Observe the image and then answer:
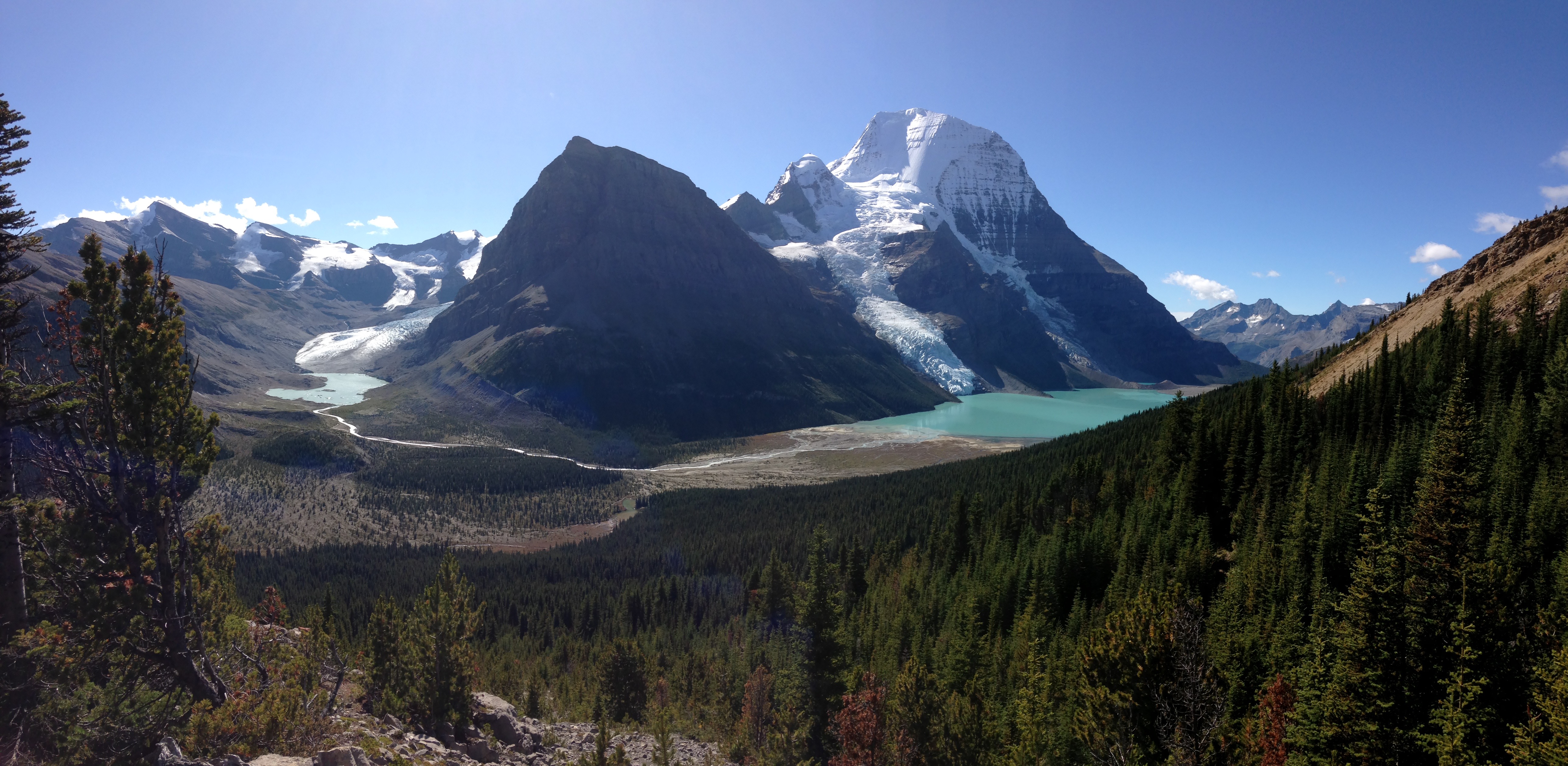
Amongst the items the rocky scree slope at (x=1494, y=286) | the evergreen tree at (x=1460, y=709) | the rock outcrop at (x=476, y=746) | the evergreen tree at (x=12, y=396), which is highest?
the rocky scree slope at (x=1494, y=286)

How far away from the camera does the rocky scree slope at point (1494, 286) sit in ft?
163

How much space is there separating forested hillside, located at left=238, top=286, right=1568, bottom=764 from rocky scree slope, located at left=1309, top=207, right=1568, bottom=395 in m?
2.61

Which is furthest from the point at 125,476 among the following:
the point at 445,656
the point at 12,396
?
the point at 445,656

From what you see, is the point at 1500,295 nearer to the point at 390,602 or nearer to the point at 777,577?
the point at 777,577

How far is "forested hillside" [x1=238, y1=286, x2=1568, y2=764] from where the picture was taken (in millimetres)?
20922

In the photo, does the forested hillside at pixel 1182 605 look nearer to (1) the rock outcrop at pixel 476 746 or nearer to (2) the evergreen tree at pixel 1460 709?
(2) the evergreen tree at pixel 1460 709

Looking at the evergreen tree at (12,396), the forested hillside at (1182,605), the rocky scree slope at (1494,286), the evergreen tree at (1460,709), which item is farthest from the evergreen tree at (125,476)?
the rocky scree slope at (1494,286)

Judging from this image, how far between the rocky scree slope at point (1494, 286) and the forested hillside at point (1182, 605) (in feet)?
8.58

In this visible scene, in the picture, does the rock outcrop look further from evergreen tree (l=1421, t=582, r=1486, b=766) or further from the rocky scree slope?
the rocky scree slope

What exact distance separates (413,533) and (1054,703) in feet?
414

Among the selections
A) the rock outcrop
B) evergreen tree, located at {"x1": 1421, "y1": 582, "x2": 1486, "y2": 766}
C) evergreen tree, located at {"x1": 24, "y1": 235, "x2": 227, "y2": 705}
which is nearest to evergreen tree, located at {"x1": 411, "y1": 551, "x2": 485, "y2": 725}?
the rock outcrop

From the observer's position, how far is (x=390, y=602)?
35719mm

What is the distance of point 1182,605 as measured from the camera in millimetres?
28203

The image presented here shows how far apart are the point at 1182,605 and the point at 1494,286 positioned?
2068 inches
